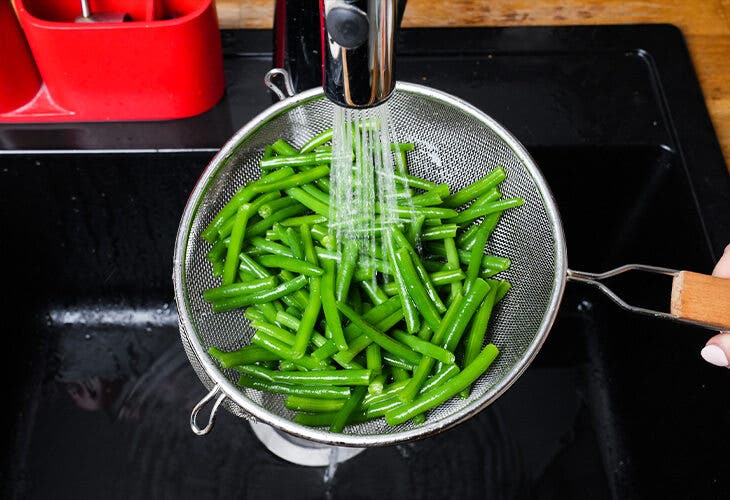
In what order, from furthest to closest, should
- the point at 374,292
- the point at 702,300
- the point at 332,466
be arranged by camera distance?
the point at 332,466 → the point at 374,292 → the point at 702,300

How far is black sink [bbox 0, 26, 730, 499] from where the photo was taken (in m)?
1.00

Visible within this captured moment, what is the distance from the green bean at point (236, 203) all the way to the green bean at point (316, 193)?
0.03 metres

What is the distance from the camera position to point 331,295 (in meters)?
0.87

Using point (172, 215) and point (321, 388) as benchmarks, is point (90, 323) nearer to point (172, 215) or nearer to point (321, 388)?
point (172, 215)

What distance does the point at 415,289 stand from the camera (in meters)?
0.87

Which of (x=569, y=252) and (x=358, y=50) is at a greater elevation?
(x=358, y=50)

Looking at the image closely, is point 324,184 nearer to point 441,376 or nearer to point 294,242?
point 294,242

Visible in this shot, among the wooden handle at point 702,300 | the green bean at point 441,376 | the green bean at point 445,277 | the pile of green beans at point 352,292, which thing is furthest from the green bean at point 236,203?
the wooden handle at point 702,300

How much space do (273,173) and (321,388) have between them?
289mm

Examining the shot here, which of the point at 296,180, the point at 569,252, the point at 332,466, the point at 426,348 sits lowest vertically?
the point at 332,466

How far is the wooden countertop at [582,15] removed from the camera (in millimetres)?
1096

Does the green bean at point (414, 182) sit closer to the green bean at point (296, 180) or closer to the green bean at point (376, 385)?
the green bean at point (296, 180)

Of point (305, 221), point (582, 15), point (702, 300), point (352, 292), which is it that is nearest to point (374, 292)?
point (352, 292)

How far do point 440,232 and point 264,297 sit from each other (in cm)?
24
